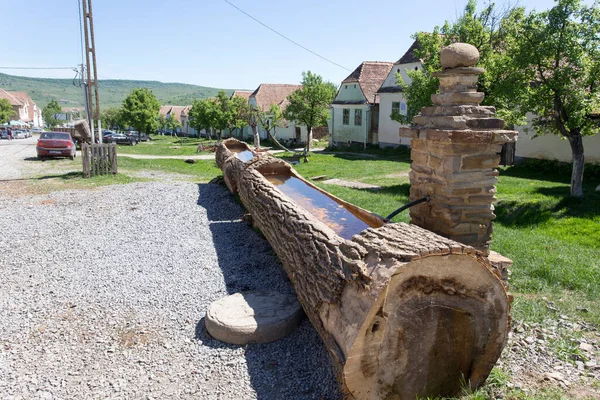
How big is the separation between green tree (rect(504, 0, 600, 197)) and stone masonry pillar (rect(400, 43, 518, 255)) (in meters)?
6.92

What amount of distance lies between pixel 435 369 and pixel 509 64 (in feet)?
30.5

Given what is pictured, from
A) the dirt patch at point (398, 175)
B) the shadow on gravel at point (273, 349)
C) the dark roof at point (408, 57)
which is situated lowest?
the shadow on gravel at point (273, 349)

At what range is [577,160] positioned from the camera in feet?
35.6

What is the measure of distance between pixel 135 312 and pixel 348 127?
2708 centimetres

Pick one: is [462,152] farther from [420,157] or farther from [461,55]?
[461,55]

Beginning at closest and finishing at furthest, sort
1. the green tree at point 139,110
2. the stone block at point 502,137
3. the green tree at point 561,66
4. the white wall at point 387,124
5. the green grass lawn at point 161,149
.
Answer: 1. the stone block at point 502,137
2. the green tree at point 561,66
3. the white wall at point 387,124
4. the green grass lawn at point 161,149
5. the green tree at point 139,110

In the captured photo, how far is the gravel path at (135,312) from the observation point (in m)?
3.83

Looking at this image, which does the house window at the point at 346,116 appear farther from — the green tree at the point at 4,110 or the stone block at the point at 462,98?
the green tree at the point at 4,110

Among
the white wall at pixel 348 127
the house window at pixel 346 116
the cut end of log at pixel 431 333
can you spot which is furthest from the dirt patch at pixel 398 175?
the house window at pixel 346 116

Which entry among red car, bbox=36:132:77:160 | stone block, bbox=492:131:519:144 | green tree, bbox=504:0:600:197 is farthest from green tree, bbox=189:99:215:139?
stone block, bbox=492:131:519:144

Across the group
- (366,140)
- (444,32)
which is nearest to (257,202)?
(444,32)

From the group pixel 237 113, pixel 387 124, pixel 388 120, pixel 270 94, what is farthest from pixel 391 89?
pixel 270 94

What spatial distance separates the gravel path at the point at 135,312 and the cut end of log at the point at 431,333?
66cm

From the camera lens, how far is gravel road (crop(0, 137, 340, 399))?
3.83m
